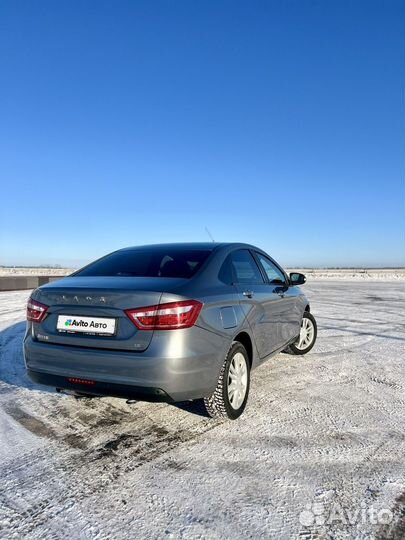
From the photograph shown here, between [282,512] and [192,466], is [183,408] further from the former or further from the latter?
[282,512]

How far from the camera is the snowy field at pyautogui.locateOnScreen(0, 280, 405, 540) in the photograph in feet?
7.05

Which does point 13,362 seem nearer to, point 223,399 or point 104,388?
point 104,388

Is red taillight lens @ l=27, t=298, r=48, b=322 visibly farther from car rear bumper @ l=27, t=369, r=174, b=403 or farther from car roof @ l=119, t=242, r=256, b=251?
car roof @ l=119, t=242, r=256, b=251

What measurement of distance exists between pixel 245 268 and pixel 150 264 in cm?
107

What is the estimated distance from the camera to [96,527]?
212cm

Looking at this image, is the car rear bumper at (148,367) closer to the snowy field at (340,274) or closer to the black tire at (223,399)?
the black tire at (223,399)

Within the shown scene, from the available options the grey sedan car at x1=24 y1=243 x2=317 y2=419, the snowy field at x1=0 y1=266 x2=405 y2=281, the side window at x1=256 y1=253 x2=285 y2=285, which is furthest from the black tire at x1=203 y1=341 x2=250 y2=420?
the snowy field at x1=0 y1=266 x2=405 y2=281

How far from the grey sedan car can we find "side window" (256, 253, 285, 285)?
0.88m

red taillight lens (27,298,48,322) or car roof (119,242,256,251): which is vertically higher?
car roof (119,242,256,251)

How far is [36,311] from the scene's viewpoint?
3332 millimetres

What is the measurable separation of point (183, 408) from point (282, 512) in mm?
1681

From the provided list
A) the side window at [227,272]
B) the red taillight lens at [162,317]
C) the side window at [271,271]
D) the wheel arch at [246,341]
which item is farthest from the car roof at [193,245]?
the red taillight lens at [162,317]

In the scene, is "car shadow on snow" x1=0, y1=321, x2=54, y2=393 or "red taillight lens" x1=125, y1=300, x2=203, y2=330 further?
"car shadow on snow" x1=0, y1=321, x2=54, y2=393

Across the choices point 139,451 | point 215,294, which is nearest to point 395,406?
point 215,294
